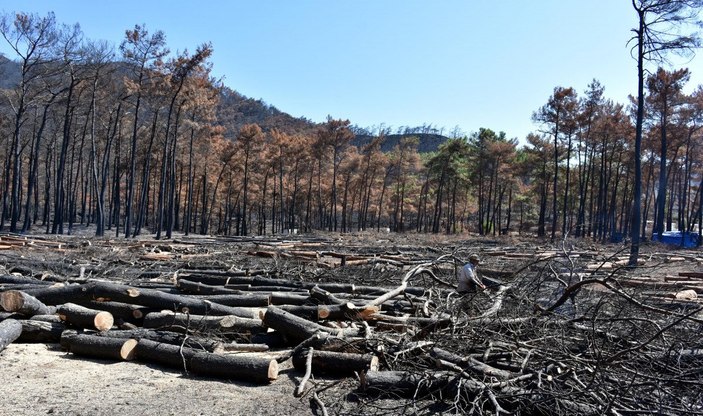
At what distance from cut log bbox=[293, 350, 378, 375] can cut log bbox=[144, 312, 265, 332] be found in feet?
5.00

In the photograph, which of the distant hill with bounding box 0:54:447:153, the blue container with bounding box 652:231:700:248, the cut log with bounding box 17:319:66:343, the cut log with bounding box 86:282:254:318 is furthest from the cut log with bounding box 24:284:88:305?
the distant hill with bounding box 0:54:447:153

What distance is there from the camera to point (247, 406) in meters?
5.27

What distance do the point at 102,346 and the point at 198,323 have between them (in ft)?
4.34

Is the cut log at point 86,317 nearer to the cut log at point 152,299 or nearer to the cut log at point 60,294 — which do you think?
the cut log at point 152,299

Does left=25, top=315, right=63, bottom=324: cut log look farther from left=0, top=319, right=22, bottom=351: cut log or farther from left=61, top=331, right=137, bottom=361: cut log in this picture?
left=61, top=331, right=137, bottom=361: cut log

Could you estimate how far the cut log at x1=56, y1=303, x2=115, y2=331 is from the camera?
7.18 meters

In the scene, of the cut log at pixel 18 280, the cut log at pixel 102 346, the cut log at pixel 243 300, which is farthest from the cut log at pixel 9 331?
the cut log at pixel 18 280

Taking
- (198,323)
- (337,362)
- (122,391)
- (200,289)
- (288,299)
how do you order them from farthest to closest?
(200,289) → (288,299) → (198,323) → (337,362) → (122,391)

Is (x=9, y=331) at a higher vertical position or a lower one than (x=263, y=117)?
lower

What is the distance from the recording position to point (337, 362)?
6094 mm

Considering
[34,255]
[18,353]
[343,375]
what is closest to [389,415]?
[343,375]

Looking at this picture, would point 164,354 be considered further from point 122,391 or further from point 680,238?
point 680,238

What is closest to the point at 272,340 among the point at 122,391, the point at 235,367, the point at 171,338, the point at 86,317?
the point at 171,338

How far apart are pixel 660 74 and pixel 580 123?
8519 mm
